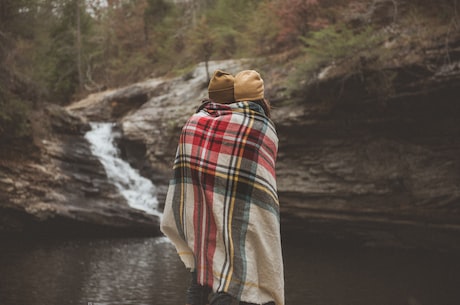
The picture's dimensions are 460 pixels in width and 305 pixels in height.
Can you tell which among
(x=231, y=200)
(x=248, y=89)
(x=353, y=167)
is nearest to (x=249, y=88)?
(x=248, y=89)

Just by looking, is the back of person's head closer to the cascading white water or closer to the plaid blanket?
the plaid blanket

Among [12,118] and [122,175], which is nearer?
[12,118]

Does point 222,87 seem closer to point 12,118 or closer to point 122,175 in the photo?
point 12,118

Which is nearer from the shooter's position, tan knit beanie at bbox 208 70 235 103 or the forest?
tan knit beanie at bbox 208 70 235 103

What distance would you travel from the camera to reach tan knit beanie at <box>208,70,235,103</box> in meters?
2.72

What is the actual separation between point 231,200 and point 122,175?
1177 centimetres

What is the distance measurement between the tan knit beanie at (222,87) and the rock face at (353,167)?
6746 millimetres

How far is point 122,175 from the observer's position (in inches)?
544

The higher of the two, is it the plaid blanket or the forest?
the forest

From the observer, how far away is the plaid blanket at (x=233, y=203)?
2514 millimetres

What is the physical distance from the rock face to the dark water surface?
0.73 meters

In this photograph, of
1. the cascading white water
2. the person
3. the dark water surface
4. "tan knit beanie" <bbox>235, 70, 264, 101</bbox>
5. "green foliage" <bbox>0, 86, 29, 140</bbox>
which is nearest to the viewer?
the person

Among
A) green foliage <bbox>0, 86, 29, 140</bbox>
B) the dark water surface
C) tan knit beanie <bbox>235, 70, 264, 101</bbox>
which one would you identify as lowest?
the dark water surface

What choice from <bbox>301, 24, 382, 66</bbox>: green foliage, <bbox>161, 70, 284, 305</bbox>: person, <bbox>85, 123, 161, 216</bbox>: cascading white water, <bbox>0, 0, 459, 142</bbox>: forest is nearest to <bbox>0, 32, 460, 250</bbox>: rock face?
<bbox>301, 24, 382, 66</bbox>: green foliage
